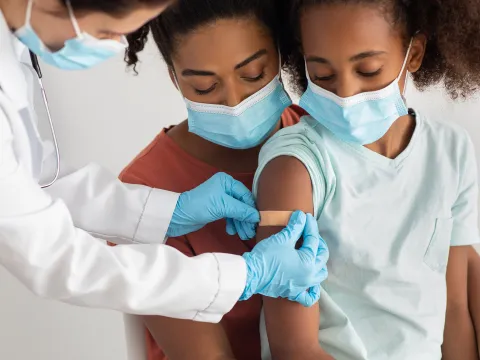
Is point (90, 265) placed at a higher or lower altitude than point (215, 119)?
lower

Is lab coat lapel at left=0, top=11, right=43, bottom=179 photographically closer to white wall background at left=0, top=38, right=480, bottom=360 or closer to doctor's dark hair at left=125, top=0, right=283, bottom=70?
doctor's dark hair at left=125, top=0, right=283, bottom=70

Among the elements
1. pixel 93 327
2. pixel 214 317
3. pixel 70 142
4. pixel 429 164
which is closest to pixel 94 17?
pixel 214 317

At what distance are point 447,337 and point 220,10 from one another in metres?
0.90

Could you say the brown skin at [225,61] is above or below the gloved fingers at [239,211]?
above

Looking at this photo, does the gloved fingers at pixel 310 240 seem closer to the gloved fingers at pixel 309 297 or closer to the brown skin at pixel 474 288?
the gloved fingers at pixel 309 297

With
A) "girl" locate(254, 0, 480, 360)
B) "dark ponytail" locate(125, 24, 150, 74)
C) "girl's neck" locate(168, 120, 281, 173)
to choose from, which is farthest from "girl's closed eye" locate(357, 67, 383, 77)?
"dark ponytail" locate(125, 24, 150, 74)

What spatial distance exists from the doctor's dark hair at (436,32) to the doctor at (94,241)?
39 cm

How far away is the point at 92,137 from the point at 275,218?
124cm

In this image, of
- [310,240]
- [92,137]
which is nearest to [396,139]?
[310,240]

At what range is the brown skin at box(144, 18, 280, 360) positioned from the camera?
144 centimetres

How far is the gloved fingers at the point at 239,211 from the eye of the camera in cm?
144

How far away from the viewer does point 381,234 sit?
145cm

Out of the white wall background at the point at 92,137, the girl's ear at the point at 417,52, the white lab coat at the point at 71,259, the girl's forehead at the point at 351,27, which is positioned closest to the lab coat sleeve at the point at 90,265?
the white lab coat at the point at 71,259

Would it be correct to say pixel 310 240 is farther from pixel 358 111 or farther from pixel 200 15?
pixel 200 15
